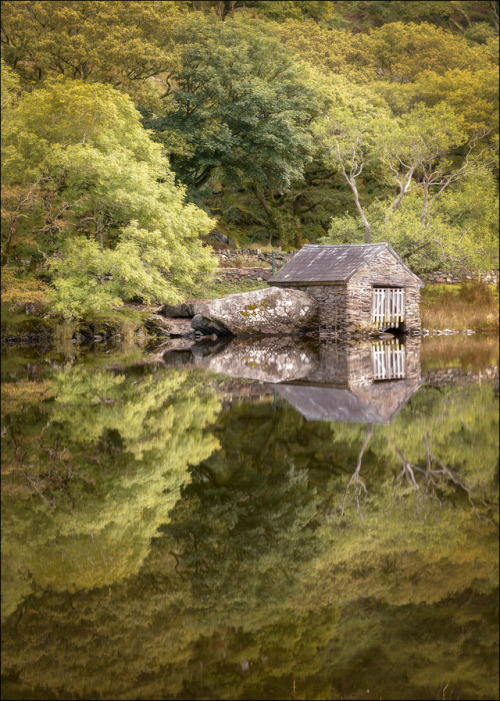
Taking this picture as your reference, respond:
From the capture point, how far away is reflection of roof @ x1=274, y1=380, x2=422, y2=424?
9.98 m

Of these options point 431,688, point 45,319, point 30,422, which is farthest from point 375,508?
point 45,319

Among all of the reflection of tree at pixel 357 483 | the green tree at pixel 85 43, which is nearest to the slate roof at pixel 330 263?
the green tree at pixel 85 43

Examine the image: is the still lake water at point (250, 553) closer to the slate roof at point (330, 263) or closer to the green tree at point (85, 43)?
the slate roof at point (330, 263)

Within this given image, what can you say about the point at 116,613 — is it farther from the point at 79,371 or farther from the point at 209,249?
the point at 209,249

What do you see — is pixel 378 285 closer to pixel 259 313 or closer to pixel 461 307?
pixel 461 307

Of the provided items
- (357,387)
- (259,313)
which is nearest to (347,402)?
(357,387)

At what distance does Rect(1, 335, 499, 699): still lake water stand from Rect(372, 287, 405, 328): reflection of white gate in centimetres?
1765

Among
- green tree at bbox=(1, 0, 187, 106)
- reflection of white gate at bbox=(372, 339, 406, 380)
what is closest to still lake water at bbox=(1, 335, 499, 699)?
reflection of white gate at bbox=(372, 339, 406, 380)

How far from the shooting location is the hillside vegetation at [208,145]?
25250mm

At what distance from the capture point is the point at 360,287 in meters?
27.4

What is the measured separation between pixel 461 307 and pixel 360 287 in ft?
17.7

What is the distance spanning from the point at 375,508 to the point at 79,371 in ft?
33.8

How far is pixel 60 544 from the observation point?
5082mm

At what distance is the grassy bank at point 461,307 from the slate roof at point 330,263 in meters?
1.88
